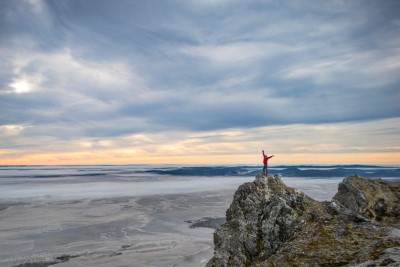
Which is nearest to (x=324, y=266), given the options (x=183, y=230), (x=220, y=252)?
(x=220, y=252)

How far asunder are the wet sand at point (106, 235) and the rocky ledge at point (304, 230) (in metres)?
18.4

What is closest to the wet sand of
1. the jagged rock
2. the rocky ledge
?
the jagged rock

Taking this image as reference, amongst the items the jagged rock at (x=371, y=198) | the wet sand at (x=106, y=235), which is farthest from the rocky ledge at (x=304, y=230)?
the wet sand at (x=106, y=235)

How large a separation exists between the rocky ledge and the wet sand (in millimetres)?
18438

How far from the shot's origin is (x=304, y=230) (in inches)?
428

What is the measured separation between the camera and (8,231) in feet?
149

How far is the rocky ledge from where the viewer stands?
332 inches

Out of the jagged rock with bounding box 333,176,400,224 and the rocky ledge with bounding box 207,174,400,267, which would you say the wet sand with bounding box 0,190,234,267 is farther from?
the rocky ledge with bounding box 207,174,400,267

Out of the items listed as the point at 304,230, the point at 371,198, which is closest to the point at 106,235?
the point at 371,198

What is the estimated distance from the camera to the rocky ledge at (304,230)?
332 inches

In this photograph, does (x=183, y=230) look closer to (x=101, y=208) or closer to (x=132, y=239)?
(x=132, y=239)

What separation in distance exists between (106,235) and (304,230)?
37.1 meters

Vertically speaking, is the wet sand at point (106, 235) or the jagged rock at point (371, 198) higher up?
the jagged rock at point (371, 198)

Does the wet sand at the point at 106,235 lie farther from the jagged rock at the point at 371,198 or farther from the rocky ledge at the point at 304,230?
the rocky ledge at the point at 304,230
